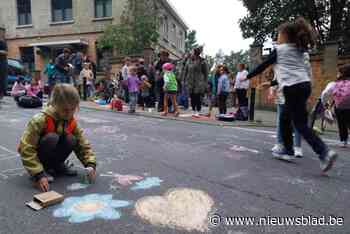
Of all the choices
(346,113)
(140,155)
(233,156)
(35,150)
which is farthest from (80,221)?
(346,113)

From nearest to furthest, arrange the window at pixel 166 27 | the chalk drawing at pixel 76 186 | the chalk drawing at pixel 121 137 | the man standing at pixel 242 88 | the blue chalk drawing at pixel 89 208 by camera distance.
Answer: the blue chalk drawing at pixel 89 208 → the chalk drawing at pixel 76 186 → the chalk drawing at pixel 121 137 → the man standing at pixel 242 88 → the window at pixel 166 27

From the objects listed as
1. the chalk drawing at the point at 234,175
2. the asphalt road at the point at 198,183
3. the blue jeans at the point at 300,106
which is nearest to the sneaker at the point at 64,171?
the asphalt road at the point at 198,183

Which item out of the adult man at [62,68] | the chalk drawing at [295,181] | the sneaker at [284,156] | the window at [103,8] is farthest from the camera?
the window at [103,8]

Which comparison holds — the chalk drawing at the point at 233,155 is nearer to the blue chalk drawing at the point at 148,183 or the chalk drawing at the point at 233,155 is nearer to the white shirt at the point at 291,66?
the white shirt at the point at 291,66

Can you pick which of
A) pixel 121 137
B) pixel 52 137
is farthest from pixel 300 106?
pixel 121 137

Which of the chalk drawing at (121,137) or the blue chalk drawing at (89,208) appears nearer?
the blue chalk drawing at (89,208)

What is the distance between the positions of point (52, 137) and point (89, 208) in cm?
80

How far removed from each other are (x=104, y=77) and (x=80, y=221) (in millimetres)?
12917

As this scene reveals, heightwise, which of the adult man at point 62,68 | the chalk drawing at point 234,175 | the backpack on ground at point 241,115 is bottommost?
the chalk drawing at point 234,175

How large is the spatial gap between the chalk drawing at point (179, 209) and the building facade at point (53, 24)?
19482 millimetres

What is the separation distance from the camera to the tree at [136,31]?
1661 cm

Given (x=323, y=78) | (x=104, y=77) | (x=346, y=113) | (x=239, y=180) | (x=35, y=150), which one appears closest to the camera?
(x=35, y=150)

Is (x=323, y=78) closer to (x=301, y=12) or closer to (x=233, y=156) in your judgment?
(x=233, y=156)

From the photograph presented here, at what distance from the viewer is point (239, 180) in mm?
3186
